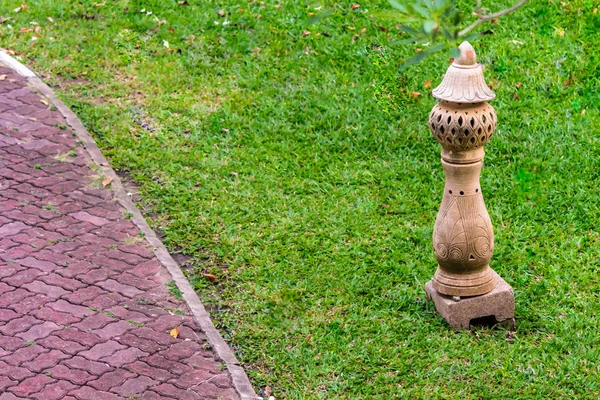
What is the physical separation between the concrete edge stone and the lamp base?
4.60ft

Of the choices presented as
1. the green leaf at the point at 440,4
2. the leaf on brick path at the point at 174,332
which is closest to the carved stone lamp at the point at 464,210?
the leaf on brick path at the point at 174,332

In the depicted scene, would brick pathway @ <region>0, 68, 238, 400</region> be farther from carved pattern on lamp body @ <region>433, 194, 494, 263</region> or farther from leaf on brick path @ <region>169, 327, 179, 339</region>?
carved pattern on lamp body @ <region>433, 194, 494, 263</region>

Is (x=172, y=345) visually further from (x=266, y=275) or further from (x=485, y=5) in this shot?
(x=485, y=5)

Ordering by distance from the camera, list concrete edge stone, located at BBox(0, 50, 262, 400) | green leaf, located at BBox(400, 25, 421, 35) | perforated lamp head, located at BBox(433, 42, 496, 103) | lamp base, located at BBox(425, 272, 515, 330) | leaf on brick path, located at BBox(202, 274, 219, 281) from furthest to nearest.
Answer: leaf on brick path, located at BBox(202, 274, 219, 281)
lamp base, located at BBox(425, 272, 515, 330)
concrete edge stone, located at BBox(0, 50, 262, 400)
perforated lamp head, located at BBox(433, 42, 496, 103)
green leaf, located at BBox(400, 25, 421, 35)

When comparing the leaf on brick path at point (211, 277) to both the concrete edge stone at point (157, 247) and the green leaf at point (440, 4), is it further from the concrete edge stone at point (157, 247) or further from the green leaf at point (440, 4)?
the green leaf at point (440, 4)

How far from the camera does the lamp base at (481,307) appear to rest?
5.97 metres

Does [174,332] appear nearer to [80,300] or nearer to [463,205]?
[80,300]

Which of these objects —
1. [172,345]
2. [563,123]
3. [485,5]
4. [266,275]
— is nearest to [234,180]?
[266,275]

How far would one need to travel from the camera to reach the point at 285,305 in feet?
20.9

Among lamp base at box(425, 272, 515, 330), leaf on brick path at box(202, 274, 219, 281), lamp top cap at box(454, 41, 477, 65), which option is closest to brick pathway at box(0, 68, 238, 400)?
leaf on brick path at box(202, 274, 219, 281)

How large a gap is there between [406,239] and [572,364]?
5.84ft

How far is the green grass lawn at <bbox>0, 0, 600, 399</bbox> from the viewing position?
5848 millimetres

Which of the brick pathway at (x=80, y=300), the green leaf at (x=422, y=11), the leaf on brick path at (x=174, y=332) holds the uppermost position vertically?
the green leaf at (x=422, y=11)

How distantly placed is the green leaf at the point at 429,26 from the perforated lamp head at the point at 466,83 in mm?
2755
